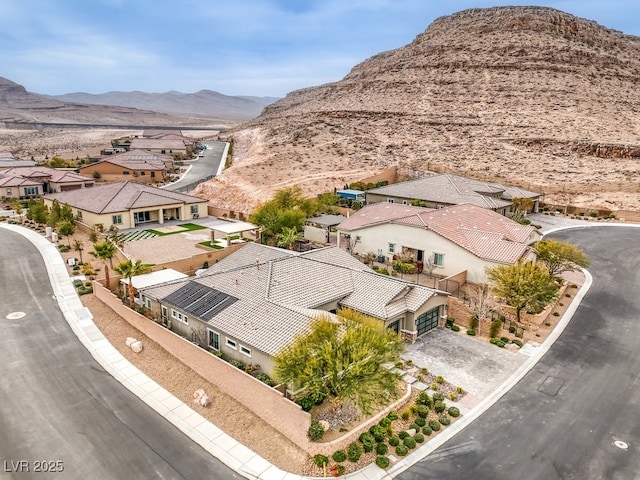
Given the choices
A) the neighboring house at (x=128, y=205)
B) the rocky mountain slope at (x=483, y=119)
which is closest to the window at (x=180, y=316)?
the neighboring house at (x=128, y=205)

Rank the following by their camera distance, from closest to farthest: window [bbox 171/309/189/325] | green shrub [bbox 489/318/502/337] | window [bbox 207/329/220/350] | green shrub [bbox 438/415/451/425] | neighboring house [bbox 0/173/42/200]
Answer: green shrub [bbox 438/415/451/425]
window [bbox 207/329/220/350]
window [bbox 171/309/189/325]
green shrub [bbox 489/318/502/337]
neighboring house [bbox 0/173/42/200]

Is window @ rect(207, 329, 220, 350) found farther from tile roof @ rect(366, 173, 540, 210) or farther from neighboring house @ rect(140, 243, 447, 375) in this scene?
tile roof @ rect(366, 173, 540, 210)

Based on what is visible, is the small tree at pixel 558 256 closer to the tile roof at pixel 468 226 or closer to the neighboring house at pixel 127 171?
the tile roof at pixel 468 226

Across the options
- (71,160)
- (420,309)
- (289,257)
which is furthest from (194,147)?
(420,309)

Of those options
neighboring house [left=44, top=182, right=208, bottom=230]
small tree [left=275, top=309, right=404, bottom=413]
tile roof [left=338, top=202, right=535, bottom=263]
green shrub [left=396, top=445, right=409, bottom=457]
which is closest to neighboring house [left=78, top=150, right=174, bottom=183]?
neighboring house [left=44, top=182, right=208, bottom=230]

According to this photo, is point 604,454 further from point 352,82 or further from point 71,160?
point 352,82
